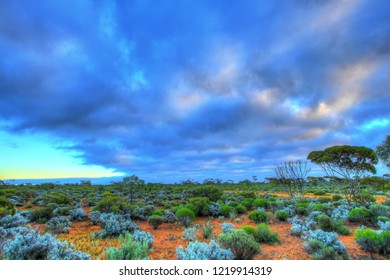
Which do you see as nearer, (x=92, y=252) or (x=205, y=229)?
(x=92, y=252)

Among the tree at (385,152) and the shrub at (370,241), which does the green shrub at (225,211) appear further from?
the tree at (385,152)

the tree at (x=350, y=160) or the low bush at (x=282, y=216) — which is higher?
the tree at (x=350, y=160)

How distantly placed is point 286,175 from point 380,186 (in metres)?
8.73

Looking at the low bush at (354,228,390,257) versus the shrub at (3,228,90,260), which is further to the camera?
the low bush at (354,228,390,257)

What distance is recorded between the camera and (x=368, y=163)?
54.3 ft

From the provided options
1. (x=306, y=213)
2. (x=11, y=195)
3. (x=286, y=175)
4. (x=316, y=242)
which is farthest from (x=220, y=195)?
(x=11, y=195)

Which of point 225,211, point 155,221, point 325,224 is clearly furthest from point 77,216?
Result: point 325,224

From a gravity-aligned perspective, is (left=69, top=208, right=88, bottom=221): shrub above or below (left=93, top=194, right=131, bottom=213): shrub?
below

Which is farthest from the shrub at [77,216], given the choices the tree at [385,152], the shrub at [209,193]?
the tree at [385,152]

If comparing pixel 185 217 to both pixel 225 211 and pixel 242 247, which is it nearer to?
pixel 225 211

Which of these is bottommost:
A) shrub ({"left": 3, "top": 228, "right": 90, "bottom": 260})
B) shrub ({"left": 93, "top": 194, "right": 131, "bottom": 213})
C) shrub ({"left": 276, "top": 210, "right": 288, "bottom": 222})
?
shrub ({"left": 276, "top": 210, "right": 288, "bottom": 222})

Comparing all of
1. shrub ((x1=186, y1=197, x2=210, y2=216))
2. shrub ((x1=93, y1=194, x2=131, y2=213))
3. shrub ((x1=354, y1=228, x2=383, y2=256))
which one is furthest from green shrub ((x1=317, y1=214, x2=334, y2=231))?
shrub ((x1=93, y1=194, x2=131, y2=213))

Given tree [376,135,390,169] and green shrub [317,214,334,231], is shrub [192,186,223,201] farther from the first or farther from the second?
tree [376,135,390,169]
